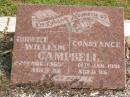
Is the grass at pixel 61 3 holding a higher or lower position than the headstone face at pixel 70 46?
higher

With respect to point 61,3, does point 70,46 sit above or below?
below

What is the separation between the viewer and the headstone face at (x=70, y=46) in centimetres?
628

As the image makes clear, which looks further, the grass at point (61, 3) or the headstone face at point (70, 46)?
the grass at point (61, 3)

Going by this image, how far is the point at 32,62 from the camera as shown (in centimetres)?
633

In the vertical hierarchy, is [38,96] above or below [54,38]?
below

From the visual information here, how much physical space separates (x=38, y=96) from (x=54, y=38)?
32.5 inches

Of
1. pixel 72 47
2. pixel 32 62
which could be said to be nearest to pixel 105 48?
pixel 72 47

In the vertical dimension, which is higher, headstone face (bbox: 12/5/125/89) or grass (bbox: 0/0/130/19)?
grass (bbox: 0/0/130/19)

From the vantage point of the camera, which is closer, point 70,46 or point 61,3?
point 70,46

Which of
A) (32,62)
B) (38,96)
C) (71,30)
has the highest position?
(71,30)

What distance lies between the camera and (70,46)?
6.41 meters

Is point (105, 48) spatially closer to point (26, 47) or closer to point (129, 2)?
point (26, 47)

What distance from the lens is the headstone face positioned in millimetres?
6277

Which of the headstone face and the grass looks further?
the grass
